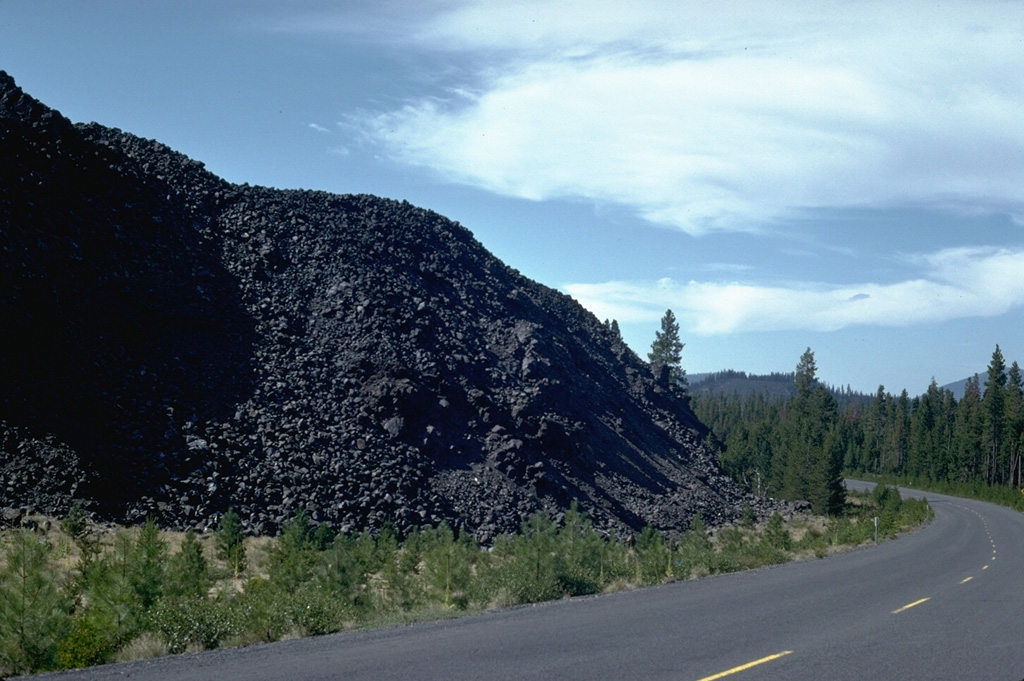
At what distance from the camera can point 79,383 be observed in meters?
32.1

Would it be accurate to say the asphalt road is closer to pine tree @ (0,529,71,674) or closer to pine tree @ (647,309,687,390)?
pine tree @ (0,529,71,674)

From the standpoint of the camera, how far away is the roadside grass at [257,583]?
37.7 feet

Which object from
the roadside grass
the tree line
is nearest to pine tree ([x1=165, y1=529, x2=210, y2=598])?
the roadside grass

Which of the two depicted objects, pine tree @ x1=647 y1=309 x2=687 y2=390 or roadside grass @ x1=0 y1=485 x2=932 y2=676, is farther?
pine tree @ x1=647 y1=309 x2=687 y2=390

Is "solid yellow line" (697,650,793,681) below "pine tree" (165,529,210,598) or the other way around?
the other way around

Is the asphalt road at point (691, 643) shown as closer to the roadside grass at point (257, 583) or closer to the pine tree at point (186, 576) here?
the roadside grass at point (257, 583)

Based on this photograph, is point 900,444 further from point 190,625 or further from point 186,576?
point 190,625

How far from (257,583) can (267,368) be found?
23613 mm

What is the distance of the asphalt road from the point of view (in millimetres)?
10195

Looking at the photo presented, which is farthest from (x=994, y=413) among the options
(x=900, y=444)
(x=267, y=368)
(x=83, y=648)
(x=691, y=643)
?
(x=83, y=648)

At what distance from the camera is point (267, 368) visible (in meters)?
39.4

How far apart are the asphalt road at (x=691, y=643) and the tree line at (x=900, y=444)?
5468 cm

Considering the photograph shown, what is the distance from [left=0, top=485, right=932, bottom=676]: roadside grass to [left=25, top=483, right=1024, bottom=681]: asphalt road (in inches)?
37.0

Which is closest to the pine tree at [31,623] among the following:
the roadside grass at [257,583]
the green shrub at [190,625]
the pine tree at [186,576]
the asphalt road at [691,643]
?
the roadside grass at [257,583]
